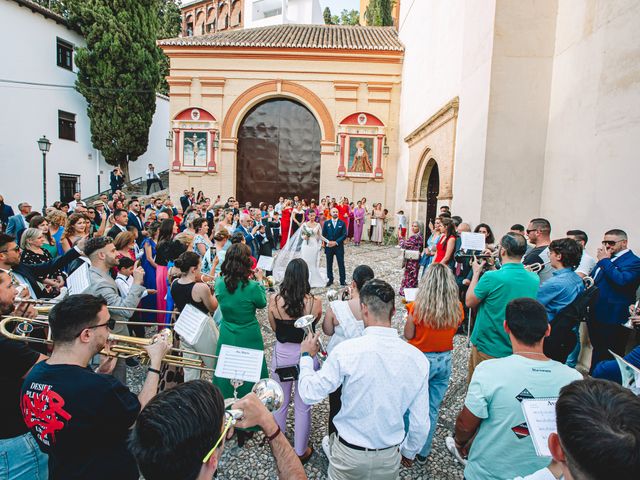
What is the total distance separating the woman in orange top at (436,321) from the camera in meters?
3.26

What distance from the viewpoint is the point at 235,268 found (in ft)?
11.8

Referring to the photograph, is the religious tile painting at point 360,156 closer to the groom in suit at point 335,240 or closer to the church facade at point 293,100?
the church facade at point 293,100

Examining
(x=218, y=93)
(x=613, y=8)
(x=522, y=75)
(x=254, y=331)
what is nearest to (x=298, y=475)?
(x=254, y=331)

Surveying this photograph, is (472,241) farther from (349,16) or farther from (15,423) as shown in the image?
(349,16)

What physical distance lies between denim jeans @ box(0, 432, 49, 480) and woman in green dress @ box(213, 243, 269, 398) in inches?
60.8

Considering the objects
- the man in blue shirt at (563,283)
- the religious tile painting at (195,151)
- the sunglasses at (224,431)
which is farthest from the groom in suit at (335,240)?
the religious tile painting at (195,151)

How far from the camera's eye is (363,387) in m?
2.09

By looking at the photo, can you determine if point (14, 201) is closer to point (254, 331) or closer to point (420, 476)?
point (254, 331)

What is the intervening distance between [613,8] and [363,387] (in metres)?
7.00

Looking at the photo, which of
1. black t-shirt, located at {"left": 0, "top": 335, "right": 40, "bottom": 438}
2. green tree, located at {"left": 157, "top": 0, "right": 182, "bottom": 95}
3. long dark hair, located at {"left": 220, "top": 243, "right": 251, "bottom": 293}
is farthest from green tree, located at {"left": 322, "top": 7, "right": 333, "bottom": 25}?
black t-shirt, located at {"left": 0, "top": 335, "right": 40, "bottom": 438}

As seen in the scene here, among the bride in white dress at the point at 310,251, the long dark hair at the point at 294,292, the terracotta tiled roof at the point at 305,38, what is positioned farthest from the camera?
the terracotta tiled roof at the point at 305,38

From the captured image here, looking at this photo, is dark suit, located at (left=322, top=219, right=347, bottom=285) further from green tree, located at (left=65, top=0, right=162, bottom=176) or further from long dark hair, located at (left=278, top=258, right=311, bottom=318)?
green tree, located at (left=65, top=0, right=162, bottom=176)

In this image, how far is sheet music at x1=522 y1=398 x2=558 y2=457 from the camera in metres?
1.47

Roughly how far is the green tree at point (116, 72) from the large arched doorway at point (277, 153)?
22.5 ft
